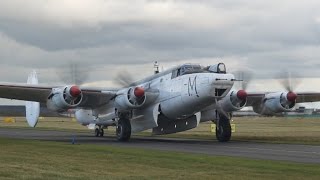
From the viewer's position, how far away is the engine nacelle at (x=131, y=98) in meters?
32.2

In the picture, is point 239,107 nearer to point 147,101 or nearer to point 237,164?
point 147,101

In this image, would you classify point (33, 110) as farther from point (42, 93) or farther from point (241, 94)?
point (241, 94)

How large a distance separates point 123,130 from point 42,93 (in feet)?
18.6

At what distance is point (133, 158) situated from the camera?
19234mm

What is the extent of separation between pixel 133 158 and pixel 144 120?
14.8 metres

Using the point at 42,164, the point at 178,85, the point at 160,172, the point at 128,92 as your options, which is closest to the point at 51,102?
the point at 128,92

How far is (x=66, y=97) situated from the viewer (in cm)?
3114

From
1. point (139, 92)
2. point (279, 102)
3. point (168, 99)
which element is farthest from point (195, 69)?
point (279, 102)

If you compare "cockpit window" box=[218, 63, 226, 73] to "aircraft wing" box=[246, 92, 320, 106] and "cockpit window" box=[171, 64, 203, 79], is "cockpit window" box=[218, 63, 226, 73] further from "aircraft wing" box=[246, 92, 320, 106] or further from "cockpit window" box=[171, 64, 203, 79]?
"aircraft wing" box=[246, 92, 320, 106]

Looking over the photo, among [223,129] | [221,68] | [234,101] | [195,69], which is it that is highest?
[195,69]

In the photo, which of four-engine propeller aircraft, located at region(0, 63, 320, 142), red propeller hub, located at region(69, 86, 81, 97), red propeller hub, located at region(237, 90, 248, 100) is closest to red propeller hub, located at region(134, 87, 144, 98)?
four-engine propeller aircraft, located at region(0, 63, 320, 142)

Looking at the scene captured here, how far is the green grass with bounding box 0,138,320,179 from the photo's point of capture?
13.9 meters

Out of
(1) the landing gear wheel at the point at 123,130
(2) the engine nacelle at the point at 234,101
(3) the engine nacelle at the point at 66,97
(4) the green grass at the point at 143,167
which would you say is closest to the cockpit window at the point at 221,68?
(2) the engine nacelle at the point at 234,101

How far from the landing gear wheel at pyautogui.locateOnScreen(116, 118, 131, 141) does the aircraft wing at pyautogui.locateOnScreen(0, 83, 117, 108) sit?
1.82 meters
